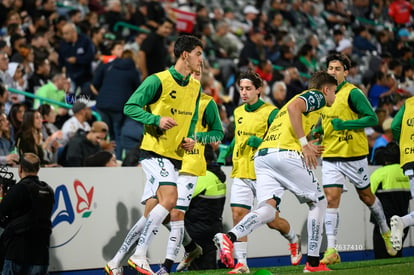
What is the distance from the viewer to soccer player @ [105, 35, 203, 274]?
9039 millimetres

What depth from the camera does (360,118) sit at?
11.4 metres

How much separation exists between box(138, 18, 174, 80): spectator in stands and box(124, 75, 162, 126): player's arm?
688 cm

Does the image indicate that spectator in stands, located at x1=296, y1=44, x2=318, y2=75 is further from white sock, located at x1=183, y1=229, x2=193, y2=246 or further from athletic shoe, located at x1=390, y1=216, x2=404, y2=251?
athletic shoe, located at x1=390, y1=216, x2=404, y2=251

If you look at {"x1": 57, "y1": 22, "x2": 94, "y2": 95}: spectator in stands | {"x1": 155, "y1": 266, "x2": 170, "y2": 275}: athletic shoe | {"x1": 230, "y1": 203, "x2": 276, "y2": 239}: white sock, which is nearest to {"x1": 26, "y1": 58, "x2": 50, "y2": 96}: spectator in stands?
{"x1": 57, "y1": 22, "x2": 94, "y2": 95}: spectator in stands

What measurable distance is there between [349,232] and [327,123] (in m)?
3.24

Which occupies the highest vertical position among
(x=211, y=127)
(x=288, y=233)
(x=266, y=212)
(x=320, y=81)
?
(x=320, y=81)

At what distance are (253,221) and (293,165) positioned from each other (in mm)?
734

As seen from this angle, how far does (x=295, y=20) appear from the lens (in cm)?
2761

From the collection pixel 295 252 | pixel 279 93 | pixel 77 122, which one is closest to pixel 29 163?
pixel 295 252

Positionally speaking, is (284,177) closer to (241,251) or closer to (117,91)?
(241,251)

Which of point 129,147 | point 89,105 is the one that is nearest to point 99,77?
point 89,105

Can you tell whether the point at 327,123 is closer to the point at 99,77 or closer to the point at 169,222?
the point at 169,222

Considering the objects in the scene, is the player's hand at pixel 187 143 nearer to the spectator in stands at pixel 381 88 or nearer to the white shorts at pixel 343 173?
the white shorts at pixel 343 173

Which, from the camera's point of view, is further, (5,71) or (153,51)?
(153,51)
